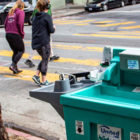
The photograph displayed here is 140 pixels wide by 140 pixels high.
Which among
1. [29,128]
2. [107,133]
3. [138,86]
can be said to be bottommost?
[29,128]

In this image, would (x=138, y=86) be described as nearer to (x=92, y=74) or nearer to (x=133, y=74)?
(x=133, y=74)

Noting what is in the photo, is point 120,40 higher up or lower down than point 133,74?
lower down

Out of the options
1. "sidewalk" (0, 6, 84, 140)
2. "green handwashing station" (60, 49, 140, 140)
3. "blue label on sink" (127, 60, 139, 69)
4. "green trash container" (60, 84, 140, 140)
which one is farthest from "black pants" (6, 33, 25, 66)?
"blue label on sink" (127, 60, 139, 69)

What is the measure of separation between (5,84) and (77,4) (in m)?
27.6

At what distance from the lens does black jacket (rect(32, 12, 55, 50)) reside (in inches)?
311

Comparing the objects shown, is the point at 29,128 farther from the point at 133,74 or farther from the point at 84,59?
the point at 84,59

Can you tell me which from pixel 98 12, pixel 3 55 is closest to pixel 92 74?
pixel 3 55

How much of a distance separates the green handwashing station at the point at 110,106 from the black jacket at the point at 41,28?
458cm

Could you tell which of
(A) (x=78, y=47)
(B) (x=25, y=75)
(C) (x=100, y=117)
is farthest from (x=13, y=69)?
(C) (x=100, y=117)

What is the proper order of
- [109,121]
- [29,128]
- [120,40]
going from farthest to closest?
[120,40], [29,128], [109,121]

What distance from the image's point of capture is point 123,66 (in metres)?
3.23

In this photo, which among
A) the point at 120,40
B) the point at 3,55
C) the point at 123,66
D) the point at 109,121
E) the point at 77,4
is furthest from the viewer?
the point at 77,4

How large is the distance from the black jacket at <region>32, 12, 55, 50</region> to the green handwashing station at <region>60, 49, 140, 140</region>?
4.58 meters

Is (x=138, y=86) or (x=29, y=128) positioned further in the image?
(x=29, y=128)
